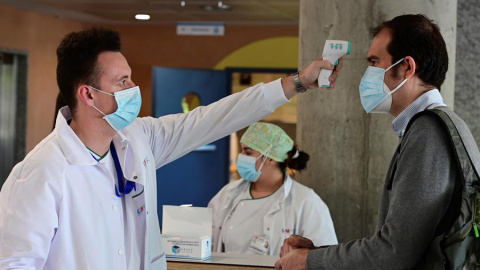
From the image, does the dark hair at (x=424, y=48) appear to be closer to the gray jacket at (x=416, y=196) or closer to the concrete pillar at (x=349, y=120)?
the gray jacket at (x=416, y=196)

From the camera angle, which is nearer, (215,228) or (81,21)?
(215,228)

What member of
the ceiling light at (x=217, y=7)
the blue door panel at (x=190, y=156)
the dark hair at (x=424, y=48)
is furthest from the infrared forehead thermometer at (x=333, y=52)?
the blue door panel at (x=190, y=156)

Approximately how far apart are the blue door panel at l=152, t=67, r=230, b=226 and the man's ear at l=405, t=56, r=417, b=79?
7.58 m

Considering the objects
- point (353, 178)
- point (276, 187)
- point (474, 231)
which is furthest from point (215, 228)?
point (474, 231)

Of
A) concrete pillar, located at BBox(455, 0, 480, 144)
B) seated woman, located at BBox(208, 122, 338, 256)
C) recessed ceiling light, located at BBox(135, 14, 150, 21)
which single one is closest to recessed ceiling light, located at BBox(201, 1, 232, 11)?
recessed ceiling light, located at BBox(135, 14, 150, 21)

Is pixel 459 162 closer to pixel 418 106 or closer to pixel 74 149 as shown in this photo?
pixel 418 106

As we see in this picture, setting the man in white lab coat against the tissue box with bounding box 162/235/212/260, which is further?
the tissue box with bounding box 162/235/212/260

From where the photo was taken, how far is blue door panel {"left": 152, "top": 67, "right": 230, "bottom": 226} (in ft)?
32.8

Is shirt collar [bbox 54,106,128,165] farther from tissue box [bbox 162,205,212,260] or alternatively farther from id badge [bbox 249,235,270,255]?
id badge [bbox 249,235,270,255]

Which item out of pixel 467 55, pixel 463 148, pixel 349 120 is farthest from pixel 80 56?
pixel 467 55

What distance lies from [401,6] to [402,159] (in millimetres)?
1955

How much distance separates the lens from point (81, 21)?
37.5 feet

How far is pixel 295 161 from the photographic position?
14.6 feet

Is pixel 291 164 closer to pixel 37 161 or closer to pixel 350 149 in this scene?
pixel 350 149
